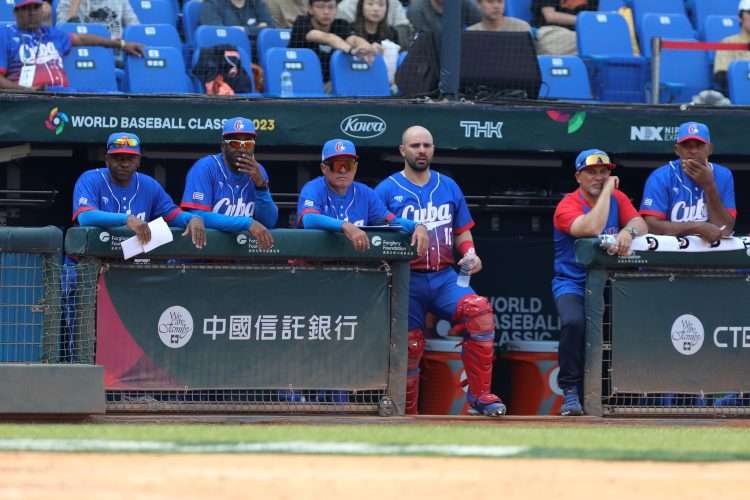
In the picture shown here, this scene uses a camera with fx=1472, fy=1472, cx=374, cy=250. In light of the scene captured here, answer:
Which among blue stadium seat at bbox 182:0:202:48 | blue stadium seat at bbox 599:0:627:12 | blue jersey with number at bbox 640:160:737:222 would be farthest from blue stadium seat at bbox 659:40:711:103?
blue stadium seat at bbox 182:0:202:48

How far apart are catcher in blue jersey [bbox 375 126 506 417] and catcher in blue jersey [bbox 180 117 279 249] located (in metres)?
0.84

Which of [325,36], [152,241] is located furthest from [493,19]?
[152,241]

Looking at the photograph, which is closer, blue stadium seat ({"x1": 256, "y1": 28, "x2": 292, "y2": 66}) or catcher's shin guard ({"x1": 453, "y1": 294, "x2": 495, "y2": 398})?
catcher's shin guard ({"x1": 453, "y1": 294, "x2": 495, "y2": 398})

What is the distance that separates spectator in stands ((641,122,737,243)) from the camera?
9.27 metres

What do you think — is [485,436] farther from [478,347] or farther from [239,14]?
[239,14]

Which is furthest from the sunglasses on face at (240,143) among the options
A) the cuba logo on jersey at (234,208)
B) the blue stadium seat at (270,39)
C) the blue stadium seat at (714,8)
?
the blue stadium seat at (714,8)

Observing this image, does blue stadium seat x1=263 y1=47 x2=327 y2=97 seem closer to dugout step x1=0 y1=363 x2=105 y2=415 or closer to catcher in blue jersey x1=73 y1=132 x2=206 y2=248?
catcher in blue jersey x1=73 y1=132 x2=206 y2=248

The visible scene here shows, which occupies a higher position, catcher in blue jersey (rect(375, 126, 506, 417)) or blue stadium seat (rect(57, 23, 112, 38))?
blue stadium seat (rect(57, 23, 112, 38))

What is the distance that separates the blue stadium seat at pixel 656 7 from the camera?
1343cm

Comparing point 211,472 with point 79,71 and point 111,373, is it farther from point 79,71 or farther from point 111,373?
point 79,71

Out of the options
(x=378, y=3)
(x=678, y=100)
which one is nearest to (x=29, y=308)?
(x=378, y=3)

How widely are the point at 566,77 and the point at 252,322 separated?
4.55 meters

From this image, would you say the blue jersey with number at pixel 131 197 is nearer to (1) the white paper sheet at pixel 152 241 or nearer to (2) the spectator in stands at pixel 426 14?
(1) the white paper sheet at pixel 152 241

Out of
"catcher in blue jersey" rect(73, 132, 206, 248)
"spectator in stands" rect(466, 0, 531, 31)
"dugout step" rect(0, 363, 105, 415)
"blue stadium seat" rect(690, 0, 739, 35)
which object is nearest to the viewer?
"dugout step" rect(0, 363, 105, 415)
